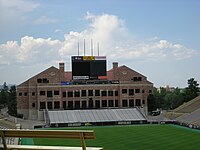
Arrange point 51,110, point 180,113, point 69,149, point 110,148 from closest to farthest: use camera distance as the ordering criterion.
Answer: point 69,149 → point 110,148 → point 180,113 → point 51,110

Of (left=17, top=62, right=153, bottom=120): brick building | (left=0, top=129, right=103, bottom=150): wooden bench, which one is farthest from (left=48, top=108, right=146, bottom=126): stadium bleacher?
(left=0, top=129, right=103, bottom=150): wooden bench

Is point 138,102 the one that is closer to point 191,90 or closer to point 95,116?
point 95,116

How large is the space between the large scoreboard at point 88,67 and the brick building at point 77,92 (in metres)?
1.88

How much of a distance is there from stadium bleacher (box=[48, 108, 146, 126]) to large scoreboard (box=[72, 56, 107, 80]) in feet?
17.5

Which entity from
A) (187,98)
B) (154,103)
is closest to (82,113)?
(154,103)

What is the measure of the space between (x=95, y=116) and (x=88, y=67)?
741 centimetres

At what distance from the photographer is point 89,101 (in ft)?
204

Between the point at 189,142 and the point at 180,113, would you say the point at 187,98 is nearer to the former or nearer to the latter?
the point at 180,113

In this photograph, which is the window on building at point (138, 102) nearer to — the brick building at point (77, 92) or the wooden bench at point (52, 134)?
the brick building at point (77, 92)

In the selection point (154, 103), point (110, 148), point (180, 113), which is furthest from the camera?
point (154, 103)

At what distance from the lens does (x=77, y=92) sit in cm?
6178

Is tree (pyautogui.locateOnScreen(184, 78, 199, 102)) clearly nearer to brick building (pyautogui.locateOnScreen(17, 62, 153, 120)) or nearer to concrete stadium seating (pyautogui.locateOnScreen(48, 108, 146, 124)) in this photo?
brick building (pyautogui.locateOnScreen(17, 62, 153, 120))

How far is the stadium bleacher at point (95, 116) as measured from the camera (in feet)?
180

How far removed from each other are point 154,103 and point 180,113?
981 cm
